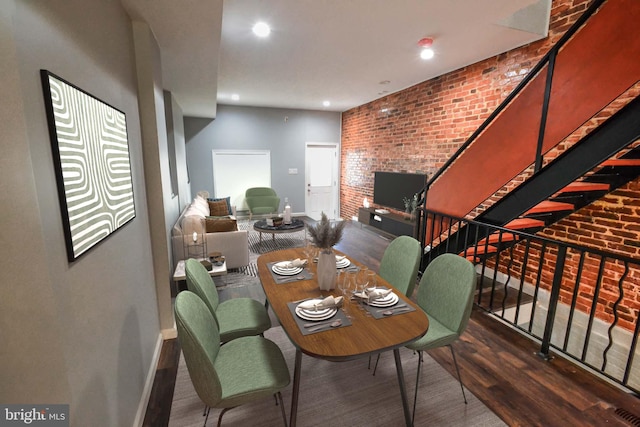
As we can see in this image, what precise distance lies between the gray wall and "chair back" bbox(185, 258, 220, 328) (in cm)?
515

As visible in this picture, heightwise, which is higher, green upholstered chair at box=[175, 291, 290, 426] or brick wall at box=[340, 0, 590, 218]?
brick wall at box=[340, 0, 590, 218]

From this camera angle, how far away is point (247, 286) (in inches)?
139

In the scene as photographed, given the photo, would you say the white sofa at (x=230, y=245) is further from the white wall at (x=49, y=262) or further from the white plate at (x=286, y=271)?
the white wall at (x=49, y=262)

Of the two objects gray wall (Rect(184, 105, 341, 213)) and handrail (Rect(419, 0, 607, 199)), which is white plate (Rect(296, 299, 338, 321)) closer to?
handrail (Rect(419, 0, 607, 199))

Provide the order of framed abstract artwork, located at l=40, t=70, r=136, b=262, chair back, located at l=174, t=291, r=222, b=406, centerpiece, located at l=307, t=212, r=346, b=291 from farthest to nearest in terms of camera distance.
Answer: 1. centerpiece, located at l=307, t=212, r=346, b=291
2. chair back, located at l=174, t=291, r=222, b=406
3. framed abstract artwork, located at l=40, t=70, r=136, b=262

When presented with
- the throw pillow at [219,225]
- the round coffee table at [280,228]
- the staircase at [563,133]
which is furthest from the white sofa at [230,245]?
the staircase at [563,133]

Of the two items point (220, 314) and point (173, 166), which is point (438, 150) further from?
point (173, 166)

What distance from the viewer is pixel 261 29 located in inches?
108

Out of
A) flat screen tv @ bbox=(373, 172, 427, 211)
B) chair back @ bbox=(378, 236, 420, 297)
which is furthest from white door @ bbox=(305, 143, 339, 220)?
chair back @ bbox=(378, 236, 420, 297)

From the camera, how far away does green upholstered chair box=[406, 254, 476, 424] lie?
172cm

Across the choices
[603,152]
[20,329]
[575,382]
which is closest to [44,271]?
[20,329]

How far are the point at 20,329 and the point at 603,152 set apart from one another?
3.19 m

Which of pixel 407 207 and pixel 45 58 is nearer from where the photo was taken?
pixel 45 58

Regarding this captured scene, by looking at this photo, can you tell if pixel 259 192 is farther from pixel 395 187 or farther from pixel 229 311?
pixel 229 311
